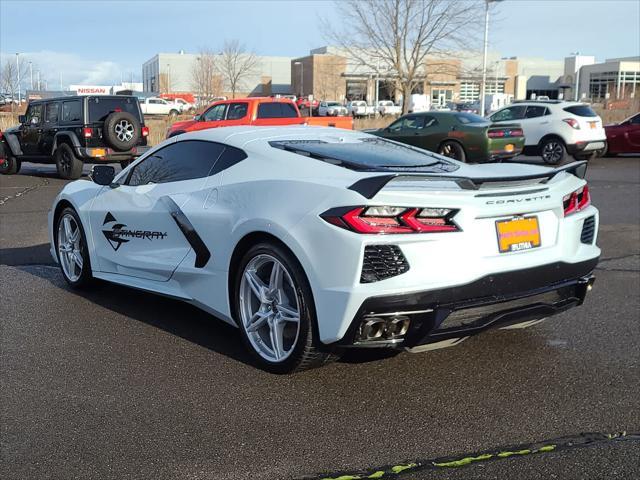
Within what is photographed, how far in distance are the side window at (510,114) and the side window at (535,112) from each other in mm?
223

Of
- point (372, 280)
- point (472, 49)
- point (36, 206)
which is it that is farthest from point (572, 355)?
point (472, 49)

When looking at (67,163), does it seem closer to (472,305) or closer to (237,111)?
(237,111)

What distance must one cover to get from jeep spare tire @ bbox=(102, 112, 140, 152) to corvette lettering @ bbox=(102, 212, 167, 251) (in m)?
10.1

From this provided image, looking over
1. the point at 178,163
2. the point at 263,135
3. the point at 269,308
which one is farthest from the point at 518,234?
the point at 178,163

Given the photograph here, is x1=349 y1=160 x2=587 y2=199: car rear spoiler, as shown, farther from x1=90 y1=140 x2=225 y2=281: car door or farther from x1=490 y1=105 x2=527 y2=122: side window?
x1=490 y1=105 x2=527 y2=122: side window

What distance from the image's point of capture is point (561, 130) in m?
19.1

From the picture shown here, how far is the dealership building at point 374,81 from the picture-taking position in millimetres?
86625

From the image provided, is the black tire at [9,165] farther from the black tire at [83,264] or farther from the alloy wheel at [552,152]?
the alloy wheel at [552,152]

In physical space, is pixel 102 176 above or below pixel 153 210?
above

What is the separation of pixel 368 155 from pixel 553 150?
16152 mm

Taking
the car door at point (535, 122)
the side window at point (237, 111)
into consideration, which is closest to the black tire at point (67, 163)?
the side window at point (237, 111)

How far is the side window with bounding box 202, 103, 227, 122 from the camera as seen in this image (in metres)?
18.7

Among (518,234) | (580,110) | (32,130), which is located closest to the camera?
(518,234)

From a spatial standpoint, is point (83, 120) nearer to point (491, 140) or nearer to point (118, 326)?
point (491, 140)
